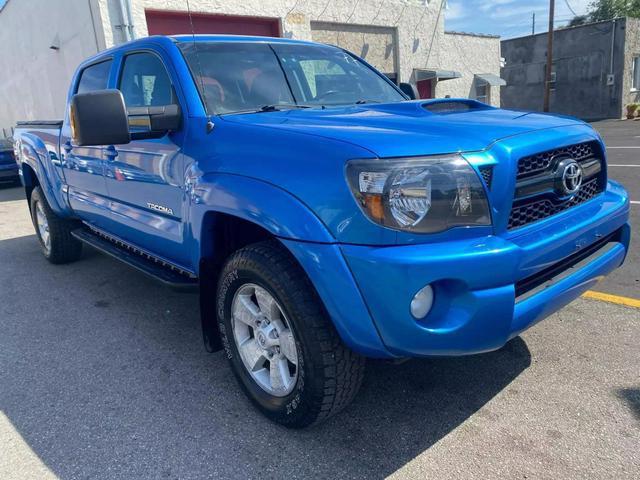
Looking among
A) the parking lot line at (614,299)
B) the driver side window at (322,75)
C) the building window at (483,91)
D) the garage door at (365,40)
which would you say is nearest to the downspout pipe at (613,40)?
the building window at (483,91)

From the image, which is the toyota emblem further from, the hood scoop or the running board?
the running board

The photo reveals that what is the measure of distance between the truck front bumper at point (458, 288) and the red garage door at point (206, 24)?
32.3ft

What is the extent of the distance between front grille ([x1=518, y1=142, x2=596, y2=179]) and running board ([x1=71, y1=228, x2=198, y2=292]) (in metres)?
1.86

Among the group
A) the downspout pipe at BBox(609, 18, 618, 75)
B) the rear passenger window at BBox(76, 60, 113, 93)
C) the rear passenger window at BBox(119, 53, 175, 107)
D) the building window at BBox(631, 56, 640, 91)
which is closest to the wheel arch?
the rear passenger window at BBox(119, 53, 175, 107)

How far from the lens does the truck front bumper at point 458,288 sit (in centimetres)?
190

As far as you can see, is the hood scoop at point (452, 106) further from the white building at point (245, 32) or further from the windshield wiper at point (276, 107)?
the white building at point (245, 32)

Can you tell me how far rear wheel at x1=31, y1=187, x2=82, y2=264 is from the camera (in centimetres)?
529

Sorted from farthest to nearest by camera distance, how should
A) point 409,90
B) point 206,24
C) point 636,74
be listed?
point 636,74 < point 206,24 < point 409,90

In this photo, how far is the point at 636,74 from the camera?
28.1 m

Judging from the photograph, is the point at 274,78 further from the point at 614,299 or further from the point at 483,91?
the point at 483,91

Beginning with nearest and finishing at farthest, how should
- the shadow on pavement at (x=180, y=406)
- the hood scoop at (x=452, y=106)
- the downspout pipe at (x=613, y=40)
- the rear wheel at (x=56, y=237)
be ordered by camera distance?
the shadow on pavement at (x=180, y=406) → the hood scoop at (x=452, y=106) → the rear wheel at (x=56, y=237) → the downspout pipe at (x=613, y=40)

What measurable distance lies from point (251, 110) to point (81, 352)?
1.95 m

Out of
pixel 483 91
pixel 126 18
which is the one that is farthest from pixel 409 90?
pixel 483 91

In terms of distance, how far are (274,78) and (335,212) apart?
152 centimetres
